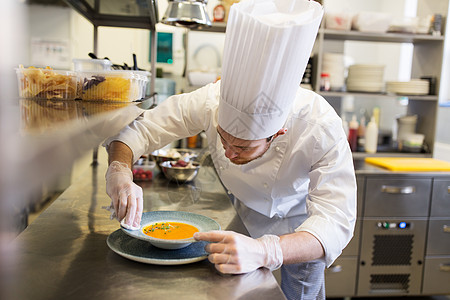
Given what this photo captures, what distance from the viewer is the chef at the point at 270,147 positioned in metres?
1.15

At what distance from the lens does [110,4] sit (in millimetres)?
1798

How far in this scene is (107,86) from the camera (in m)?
1.24

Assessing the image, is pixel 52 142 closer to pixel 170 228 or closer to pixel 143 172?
pixel 170 228

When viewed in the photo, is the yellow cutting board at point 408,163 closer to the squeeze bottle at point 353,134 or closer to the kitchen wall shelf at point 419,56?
the squeeze bottle at point 353,134

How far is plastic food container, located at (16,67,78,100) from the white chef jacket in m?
0.41

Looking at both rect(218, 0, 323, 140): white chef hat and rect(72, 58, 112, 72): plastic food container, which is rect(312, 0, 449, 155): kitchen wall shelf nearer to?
rect(218, 0, 323, 140): white chef hat

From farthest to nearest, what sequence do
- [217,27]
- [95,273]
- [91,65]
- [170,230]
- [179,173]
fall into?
[217,27], [179,173], [91,65], [170,230], [95,273]

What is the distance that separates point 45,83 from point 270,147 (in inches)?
32.9

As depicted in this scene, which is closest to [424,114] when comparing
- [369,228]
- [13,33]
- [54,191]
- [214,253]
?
[369,228]

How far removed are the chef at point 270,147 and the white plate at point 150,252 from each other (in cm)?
6

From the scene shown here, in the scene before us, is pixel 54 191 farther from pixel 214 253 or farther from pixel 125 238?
pixel 214 253

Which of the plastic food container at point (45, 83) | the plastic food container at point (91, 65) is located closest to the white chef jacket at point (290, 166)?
the plastic food container at point (91, 65)

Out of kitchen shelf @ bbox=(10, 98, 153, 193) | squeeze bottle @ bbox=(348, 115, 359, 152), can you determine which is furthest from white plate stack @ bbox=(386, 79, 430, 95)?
kitchen shelf @ bbox=(10, 98, 153, 193)

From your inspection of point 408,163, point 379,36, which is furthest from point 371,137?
point 379,36
